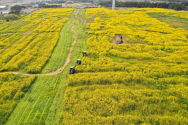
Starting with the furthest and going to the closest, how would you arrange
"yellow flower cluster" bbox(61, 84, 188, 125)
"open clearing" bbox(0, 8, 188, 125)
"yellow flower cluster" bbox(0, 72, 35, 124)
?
"yellow flower cluster" bbox(0, 72, 35, 124) < "open clearing" bbox(0, 8, 188, 125) < "yellow flower cluster" bbox(61, 84, 188, 125)

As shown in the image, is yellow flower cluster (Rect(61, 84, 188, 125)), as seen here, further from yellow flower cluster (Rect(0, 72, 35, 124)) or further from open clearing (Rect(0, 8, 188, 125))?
yellow flower cluster (Rect(0, 72, 35, 124))

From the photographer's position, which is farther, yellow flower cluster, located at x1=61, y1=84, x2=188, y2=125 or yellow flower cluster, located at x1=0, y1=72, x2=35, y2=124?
yellow flower cluster, located at x1=0, y1=72, x2=35, y2=124

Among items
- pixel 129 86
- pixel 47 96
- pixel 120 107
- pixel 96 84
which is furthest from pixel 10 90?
pixel 129 86

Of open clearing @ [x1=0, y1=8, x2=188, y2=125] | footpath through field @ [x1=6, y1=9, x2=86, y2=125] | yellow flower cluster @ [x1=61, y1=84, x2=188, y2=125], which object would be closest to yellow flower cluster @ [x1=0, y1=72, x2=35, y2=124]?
open clearing @ [x1=0, y1=8, x2=188, y2=125]

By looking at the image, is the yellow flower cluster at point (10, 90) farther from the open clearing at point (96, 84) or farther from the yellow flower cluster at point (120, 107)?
the yellow flower cluster at point (120, 107)

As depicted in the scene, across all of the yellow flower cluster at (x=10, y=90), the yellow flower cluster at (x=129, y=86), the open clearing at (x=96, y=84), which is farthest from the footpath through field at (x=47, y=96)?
the yellow flower cluster at (x=129, y=86)

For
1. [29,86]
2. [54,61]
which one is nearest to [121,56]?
[54,61]

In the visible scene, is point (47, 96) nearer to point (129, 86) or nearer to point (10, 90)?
point (10, 90)

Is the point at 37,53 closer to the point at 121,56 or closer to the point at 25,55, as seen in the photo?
the point at 25,55
